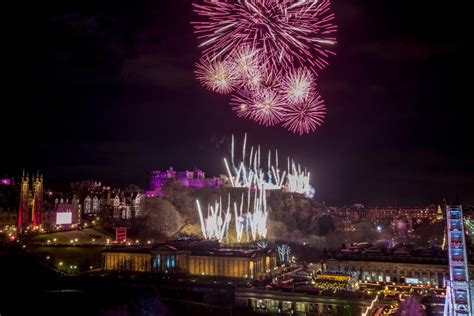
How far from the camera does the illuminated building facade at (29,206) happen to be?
297ft

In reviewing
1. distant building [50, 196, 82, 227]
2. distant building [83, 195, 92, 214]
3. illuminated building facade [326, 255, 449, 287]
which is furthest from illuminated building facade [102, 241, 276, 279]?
distant building [83, 195, 92, 214]

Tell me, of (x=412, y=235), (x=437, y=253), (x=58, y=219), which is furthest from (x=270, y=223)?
(x=412, y=235)

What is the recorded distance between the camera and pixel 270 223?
97.1 m

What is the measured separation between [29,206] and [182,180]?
114ft

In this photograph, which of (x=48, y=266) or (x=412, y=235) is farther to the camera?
(x=412, y=235)

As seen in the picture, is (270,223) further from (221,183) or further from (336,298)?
(336,298)

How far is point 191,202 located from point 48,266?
42.7m

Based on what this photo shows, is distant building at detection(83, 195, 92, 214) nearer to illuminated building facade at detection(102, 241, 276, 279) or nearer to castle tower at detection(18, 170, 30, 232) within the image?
→ castle tower at detection(18, 170, 30, 232)

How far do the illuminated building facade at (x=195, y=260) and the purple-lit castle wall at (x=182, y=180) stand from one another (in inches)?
1425

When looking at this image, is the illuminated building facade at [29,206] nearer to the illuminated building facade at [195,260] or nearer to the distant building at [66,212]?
the distant building at [66,212]

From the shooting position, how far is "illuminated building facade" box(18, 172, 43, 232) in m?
90.6

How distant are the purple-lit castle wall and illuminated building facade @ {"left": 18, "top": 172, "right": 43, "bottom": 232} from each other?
2471 cm

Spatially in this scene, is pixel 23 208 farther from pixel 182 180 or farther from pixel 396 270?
pixel 396 270

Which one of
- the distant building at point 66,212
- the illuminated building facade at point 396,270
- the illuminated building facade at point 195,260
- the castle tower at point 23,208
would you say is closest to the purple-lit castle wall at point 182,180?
the distant building at point 66,212
